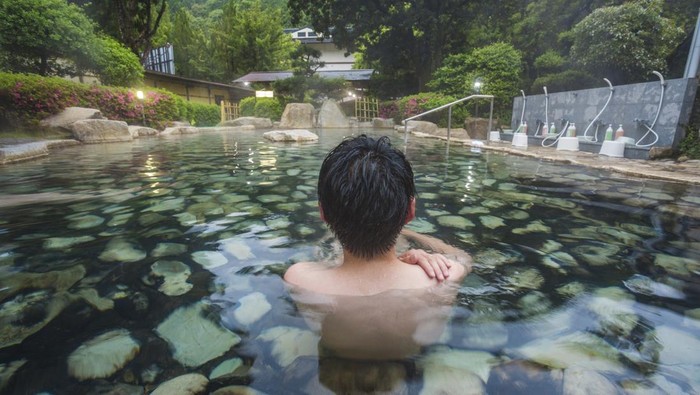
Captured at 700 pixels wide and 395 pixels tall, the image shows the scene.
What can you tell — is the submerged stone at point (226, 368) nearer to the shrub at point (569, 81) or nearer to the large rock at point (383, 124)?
the shrub at point (569, 81)

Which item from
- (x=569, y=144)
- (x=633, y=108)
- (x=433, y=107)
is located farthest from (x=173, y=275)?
(x=433, y=107)

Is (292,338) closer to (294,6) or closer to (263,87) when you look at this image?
(294,6)

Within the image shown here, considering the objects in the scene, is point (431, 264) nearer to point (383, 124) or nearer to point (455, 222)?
point (455, 222)

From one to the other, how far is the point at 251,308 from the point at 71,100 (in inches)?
534

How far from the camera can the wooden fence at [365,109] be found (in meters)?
26.6

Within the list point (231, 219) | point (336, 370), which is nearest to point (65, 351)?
point (336, 370)

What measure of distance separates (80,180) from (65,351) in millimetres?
4161

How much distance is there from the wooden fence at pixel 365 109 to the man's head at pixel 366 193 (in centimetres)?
2564

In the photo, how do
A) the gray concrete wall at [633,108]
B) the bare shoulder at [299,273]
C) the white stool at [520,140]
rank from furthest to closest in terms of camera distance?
the white stool at [520,140] → the gray concrete wall at [633,108] → the bare shoulder at [299,273]

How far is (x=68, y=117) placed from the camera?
35.1 feet

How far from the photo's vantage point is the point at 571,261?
7.34ft

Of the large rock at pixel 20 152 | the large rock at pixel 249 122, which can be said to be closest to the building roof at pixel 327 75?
the large rock at pixel 249 122

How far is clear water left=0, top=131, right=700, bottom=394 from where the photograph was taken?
130cm

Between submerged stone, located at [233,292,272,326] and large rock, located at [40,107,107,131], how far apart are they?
1188 centimetres
